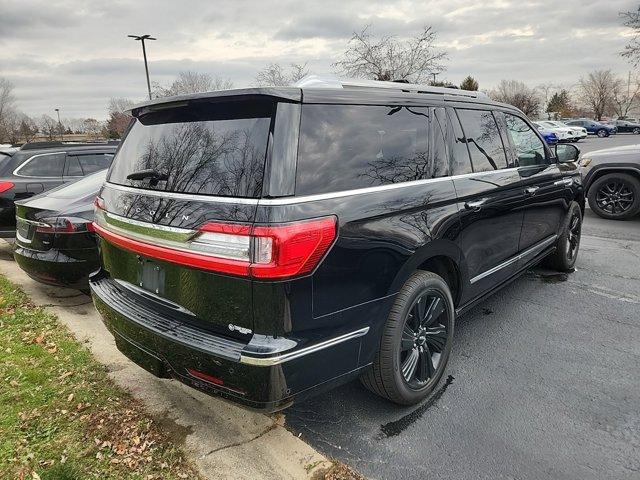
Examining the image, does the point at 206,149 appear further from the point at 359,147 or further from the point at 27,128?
the point at 27,128

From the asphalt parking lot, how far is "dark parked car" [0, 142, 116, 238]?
523 centimetres

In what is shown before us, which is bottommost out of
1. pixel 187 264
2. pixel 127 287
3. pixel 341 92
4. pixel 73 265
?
pixel 73 265

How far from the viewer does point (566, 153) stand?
4988mm

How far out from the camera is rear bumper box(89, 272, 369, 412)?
2.04m

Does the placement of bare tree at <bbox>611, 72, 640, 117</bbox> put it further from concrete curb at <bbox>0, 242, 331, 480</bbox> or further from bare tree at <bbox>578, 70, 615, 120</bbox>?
concrete curb at <bbox>0, 242, 331, 480</bbox>

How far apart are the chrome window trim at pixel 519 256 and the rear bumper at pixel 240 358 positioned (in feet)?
4.98


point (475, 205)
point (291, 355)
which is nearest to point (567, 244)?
point (475, 205)

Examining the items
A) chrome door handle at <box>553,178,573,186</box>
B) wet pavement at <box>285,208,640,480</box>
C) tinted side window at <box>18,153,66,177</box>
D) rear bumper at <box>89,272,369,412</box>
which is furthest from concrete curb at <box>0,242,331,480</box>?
tinted side window at <box>18,153,66,177</box>

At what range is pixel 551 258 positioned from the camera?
5.34 m

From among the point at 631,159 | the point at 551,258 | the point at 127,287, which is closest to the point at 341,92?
the point at 127,287

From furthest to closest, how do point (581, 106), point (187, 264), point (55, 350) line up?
point (581, 106) < point (55, 350) < point (187, 264)

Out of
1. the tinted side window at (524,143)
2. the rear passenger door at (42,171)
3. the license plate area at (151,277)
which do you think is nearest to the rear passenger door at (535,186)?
the tinted side window at (524,143)

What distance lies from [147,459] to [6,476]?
2.21 ft

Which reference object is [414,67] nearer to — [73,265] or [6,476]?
[73,265]
